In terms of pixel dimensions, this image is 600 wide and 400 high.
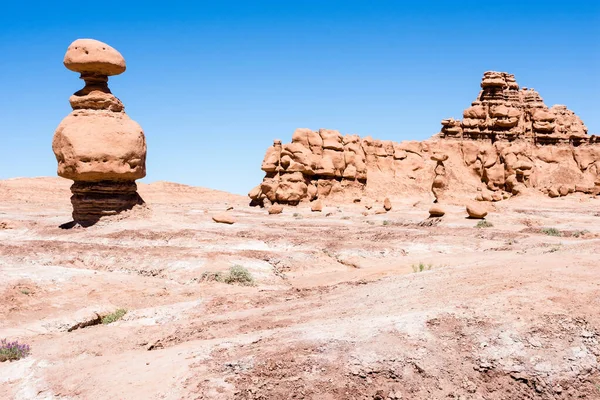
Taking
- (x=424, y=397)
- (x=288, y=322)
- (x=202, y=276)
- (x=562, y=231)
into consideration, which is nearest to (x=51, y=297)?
(x=202, y=276)

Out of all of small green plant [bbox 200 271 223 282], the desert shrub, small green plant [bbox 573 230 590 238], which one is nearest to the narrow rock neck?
small green plant [bbox 200 271 223 282]

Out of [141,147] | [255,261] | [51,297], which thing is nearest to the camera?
[51,297]

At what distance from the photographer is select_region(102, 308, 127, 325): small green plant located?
10.9 metres

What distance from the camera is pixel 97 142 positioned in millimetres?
21781

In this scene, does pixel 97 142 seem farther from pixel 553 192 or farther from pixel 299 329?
pixel 553 192

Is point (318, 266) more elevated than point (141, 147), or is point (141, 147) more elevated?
point (141, 147)

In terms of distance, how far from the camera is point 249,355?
6598 mm

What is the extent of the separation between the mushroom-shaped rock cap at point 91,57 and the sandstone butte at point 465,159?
1743cm

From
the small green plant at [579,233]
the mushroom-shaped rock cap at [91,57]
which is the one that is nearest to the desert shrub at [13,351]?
the mushroom-shaped rock cap at [91,57]

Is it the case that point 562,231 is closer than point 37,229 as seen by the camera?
Yes

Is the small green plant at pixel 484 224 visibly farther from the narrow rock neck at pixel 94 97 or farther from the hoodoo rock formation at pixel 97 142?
the narrow rock neck at pixel 94 97

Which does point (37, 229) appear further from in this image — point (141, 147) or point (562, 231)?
point (562, 231)

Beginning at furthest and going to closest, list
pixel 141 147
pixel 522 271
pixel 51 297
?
1. pixel 141 147
2. pixel 51 297
3. pixel 522 271

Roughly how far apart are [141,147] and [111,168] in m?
1.76
